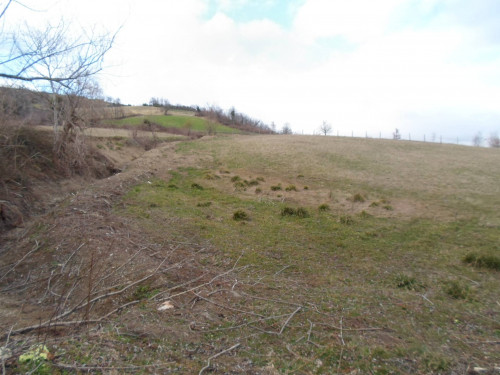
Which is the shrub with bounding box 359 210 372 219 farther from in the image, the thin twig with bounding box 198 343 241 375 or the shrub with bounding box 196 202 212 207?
the thin twig with bounding box 198 343 241 375

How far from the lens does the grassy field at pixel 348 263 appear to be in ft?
12.5

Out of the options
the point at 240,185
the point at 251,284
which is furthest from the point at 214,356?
the point at 240,185

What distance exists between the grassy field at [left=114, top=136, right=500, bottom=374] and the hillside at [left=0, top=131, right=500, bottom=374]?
34 millimetres

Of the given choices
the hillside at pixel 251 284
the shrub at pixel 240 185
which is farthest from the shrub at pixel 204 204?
the shrub at pixel 240 185

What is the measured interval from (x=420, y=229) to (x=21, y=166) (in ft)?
42.2

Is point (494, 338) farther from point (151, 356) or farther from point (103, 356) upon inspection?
point (103, 356)

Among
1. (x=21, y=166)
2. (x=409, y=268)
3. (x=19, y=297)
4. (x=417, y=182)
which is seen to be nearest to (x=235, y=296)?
(x=19, y=297)

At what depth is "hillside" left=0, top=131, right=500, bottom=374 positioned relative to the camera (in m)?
3.53

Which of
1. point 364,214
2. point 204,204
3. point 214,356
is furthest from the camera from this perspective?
point 204,204

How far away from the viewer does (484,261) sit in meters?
6.67

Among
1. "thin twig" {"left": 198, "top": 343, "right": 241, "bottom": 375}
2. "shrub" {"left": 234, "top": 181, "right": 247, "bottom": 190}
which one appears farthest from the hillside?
"shrub" {"left": 234, "top": 181, "right": 247, "bottom": 190}

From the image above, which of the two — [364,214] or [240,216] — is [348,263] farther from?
[364,214]

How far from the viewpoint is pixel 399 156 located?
81.3ft

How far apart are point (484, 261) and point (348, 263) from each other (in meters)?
2.93
